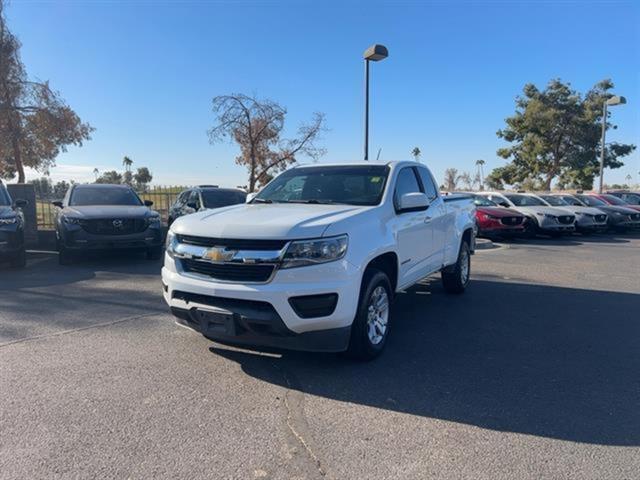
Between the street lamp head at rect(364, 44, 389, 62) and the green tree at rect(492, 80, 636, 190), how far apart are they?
28086 millimetres

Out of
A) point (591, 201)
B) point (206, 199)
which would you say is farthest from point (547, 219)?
point (206, 199)

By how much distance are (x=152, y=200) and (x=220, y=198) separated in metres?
7.46

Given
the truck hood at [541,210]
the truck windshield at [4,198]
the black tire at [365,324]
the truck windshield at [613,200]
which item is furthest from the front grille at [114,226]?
the truck windshield at [613,200]

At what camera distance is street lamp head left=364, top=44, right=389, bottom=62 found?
40.3 ft

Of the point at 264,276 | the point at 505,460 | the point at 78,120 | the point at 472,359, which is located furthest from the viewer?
the point at 78,120

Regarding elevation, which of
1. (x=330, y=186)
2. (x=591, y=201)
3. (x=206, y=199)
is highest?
(x=330, y=186)

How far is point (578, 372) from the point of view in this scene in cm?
438

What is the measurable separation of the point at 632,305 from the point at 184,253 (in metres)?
6.47

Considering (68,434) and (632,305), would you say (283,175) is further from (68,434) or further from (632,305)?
(632,305)

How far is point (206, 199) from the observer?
12219 mm

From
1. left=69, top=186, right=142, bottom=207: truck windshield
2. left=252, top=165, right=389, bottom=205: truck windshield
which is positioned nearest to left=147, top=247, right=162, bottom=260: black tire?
left=69, top=186, right=142, bottom=207: truck windshield

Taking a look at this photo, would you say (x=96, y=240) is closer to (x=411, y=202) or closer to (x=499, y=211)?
(x=411, y=202)

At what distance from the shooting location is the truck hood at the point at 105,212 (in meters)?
9.53

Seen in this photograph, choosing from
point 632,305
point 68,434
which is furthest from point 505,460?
point 632,305
